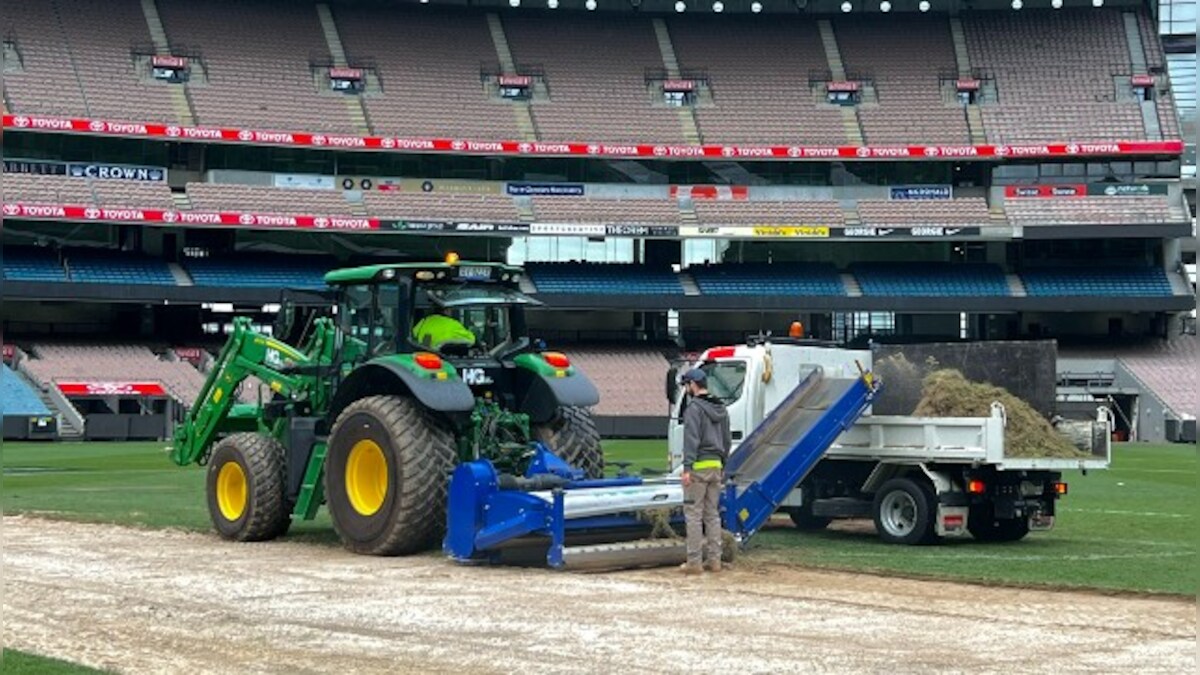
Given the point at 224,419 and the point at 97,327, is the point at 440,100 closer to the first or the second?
the point at 97,327

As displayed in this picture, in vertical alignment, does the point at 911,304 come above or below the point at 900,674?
above

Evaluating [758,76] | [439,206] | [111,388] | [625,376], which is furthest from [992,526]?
[758,76]

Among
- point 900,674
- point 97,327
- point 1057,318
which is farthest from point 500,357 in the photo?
point 1057,318

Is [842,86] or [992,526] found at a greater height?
[842,86]

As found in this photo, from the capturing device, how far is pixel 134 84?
60.8 meters

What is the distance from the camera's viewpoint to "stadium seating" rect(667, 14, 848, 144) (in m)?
65.4

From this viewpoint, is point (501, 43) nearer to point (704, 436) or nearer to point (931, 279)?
point (931, 279)

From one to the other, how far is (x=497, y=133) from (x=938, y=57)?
18477 mm

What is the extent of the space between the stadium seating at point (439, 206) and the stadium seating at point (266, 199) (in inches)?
52.3

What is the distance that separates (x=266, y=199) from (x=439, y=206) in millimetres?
6455

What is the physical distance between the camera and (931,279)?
214ft

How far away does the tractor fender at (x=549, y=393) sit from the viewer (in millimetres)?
16391

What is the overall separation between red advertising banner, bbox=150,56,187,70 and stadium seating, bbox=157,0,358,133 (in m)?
0.85

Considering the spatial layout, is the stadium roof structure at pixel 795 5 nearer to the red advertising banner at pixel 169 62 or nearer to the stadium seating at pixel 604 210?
the stadium seating at pixel 604 210
